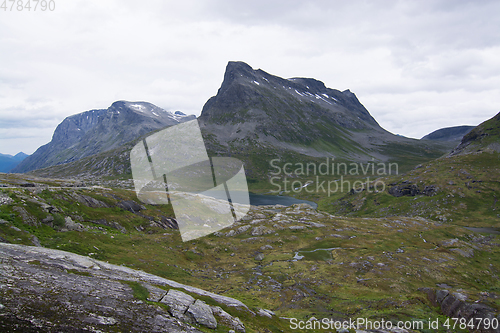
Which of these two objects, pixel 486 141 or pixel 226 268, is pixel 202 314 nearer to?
pixel 226 268

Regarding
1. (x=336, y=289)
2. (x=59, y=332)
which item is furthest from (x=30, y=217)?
(x=336, y=289)

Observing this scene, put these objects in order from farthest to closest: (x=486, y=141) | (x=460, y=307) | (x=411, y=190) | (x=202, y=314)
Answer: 1. (x=486, y=141)
2. (x=411, y=190)
3. (x=460, y=307)
4. (x=202, y=314)

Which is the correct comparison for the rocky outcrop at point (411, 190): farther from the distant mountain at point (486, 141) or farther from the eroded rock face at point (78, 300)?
the eroded rock face at point (78, 300)

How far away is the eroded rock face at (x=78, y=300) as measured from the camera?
1784cm

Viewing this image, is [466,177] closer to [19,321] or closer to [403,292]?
[403,292]

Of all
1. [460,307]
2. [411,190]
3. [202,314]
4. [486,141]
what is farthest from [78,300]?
[486,141]

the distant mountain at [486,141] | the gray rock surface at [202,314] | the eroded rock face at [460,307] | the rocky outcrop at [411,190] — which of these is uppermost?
the distant mountain at [486,141]

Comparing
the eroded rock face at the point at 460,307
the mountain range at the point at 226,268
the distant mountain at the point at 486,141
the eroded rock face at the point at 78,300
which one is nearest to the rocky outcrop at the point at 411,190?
the mountain range at the point at 226,268

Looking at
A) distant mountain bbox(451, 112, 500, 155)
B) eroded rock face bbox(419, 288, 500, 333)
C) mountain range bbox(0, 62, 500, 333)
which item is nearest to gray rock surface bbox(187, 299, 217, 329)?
mountain range bbox(0, 62, 500, 333)

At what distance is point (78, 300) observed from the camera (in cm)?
2108

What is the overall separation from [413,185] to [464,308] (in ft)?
450

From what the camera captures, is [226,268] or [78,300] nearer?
[78,300]

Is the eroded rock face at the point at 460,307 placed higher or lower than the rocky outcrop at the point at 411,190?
lower

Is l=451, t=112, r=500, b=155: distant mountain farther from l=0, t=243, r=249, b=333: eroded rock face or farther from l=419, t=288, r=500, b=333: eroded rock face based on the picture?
l=0, t=243, r=249, b=333: eroded rock face
